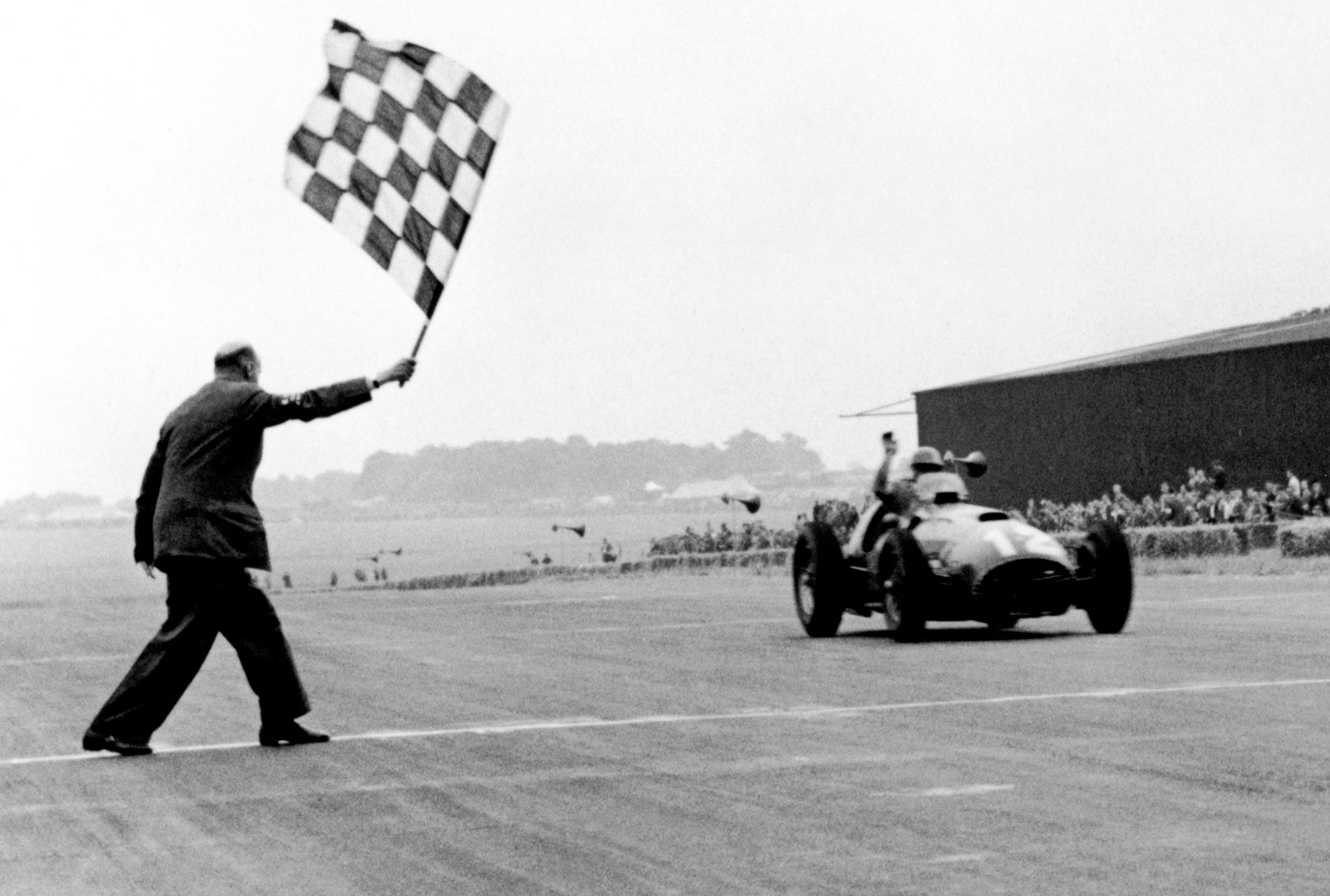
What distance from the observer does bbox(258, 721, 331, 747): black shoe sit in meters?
9.67

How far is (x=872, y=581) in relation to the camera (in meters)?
16.1

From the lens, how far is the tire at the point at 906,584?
14969 mm

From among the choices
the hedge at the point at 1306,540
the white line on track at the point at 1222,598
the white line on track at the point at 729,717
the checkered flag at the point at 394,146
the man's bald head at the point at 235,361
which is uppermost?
the checkered flag at the point at 394,146

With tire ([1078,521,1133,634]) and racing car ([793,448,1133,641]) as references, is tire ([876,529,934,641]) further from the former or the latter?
tire ([1078,521,1133,634])

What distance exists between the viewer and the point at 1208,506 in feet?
105

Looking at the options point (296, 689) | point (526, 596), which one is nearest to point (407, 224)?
point (296, 689)

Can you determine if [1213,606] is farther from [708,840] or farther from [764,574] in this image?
[764,574]

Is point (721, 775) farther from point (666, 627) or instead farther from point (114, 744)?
point (666, 627)

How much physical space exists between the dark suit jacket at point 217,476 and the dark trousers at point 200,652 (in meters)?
0.10

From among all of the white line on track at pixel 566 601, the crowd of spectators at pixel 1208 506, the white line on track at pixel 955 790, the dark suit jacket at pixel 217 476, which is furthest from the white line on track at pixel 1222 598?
the white line on track at pixel 955 790

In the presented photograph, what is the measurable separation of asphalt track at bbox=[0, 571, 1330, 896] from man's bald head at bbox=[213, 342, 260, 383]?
1.73 metres

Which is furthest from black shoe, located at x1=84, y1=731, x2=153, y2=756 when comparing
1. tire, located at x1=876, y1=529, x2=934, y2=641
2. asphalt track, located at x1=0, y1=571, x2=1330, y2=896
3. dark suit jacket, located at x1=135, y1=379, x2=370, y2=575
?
tire, located at x1=876, y1=529, x2=934, y2=641

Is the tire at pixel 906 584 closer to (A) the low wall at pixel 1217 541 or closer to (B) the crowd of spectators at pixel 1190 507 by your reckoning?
(A) the low wall at pixel 1217 541

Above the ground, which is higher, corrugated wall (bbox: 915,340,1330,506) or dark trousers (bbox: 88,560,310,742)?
corrugated wall (bbox: 915,340,1330,506)
